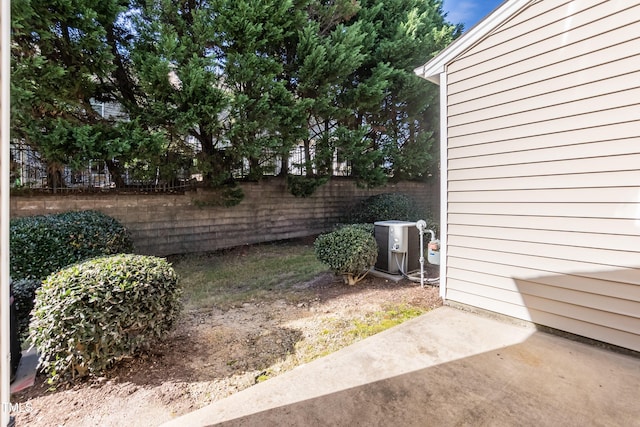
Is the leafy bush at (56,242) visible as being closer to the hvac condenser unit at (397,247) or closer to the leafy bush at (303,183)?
the leafy bush at (303,183)

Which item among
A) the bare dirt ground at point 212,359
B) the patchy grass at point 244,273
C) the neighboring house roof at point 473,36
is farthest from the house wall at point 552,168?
the patchy grass at point 244,273

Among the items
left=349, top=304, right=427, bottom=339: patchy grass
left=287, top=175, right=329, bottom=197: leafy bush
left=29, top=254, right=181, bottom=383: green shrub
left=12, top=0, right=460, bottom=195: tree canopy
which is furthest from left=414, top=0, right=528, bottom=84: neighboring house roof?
left=287, top=175, right=329, bottom=197: leafy bush

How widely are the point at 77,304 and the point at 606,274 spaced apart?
3759 mm

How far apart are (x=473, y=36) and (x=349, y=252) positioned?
8.90 ft

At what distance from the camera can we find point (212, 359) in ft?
7.92

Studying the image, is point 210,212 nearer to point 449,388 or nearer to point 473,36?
point 473,36

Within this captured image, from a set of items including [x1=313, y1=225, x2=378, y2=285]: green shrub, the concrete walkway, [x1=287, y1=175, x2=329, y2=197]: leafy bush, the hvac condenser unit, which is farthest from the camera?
[x1=287, y1=175, x2=329, y2=197]: leafy bush

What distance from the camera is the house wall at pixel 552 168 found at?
7.54 ft

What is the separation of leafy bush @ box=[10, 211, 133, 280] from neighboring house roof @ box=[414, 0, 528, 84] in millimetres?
4606

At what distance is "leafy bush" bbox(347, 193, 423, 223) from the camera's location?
7.57 meters

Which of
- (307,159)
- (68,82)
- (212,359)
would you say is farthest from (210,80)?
(212,359)

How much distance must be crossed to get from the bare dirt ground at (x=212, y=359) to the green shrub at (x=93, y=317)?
0.18 meters

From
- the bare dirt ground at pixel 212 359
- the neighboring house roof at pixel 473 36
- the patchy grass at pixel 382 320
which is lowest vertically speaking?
the bare dirt ground at pixel 212 359

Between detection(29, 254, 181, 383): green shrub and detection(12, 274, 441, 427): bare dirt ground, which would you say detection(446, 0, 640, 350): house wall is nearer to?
detection(12, 274, 441, 427): bare dirt ground
